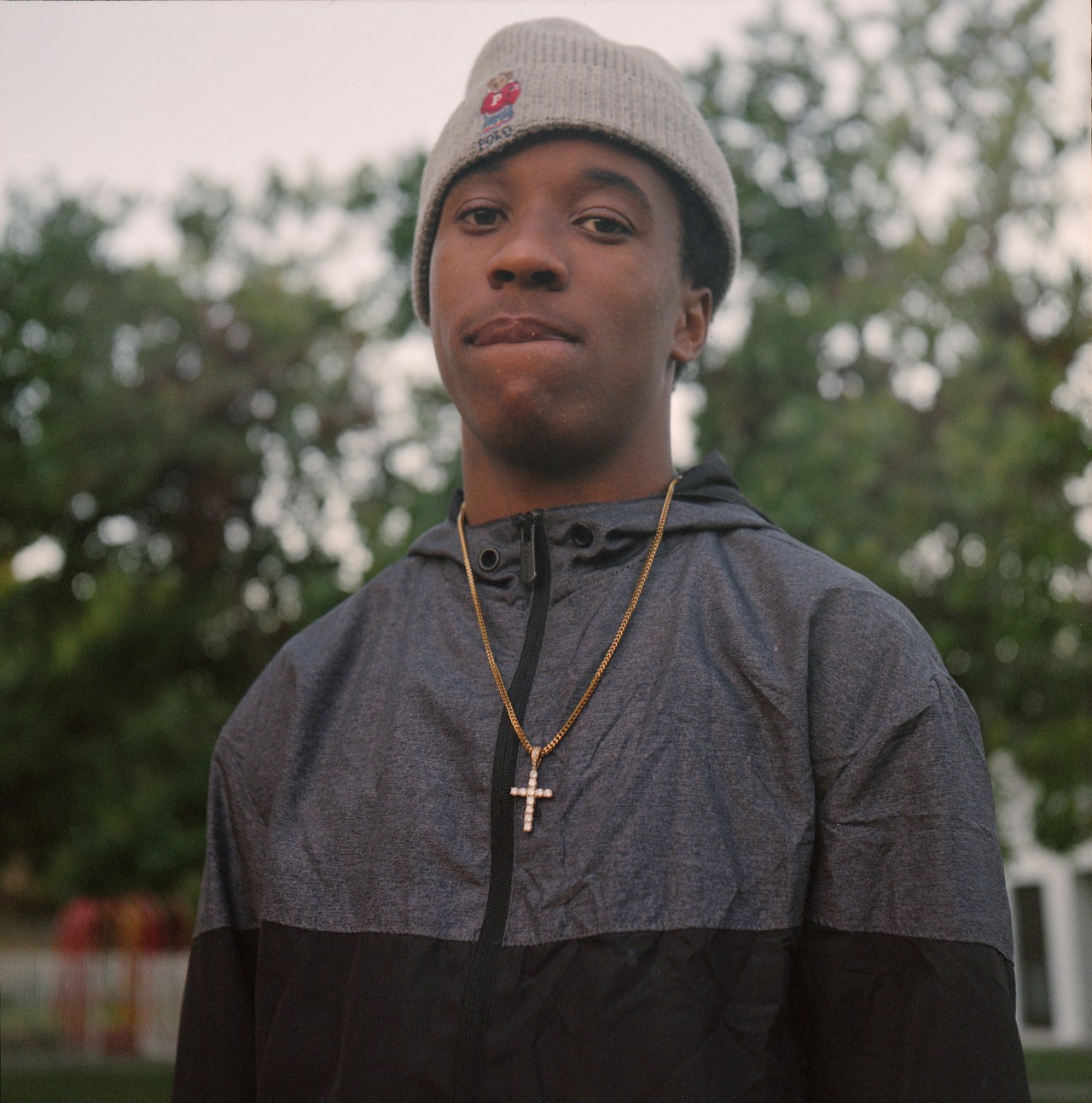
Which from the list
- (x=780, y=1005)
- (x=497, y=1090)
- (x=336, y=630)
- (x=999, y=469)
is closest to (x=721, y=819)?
(x=780, y=1005)

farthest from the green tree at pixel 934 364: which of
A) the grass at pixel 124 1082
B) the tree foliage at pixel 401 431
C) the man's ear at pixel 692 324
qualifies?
the man's ear at pixel 692 324

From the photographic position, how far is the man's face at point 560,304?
80.7 inches

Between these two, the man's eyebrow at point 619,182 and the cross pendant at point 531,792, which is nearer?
the cross pendant at point 531,792

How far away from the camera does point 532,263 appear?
6.69 ft

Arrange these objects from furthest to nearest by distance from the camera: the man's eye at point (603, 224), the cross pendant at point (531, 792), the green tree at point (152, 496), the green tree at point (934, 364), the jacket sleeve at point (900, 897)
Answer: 1. the green tree at point (152, 496)
2. the green tree at point (934, 364)
3. the man's eye at point (603, 224)
4. the cross pendant at point (531, 792)
5. the jacket sleeve at point (900, 897)

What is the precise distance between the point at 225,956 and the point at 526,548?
794 millimetres

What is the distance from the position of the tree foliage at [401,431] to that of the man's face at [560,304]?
6438 millimetres

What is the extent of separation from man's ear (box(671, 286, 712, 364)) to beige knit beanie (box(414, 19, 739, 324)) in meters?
0.11

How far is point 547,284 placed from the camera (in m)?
2.06

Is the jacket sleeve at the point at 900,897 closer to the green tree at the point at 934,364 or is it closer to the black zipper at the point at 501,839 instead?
the black zipper at the point at 501,839

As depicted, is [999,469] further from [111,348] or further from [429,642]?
[111,348]

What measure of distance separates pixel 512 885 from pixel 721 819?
0.98 feet

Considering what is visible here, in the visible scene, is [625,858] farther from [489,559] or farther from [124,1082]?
[124,1082]

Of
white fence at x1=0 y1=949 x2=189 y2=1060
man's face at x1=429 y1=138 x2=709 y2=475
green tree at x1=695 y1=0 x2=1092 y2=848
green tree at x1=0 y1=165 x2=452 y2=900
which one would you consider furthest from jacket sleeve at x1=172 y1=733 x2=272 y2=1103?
white fence at x1=0 y1=949 x2=189 y2=1060
